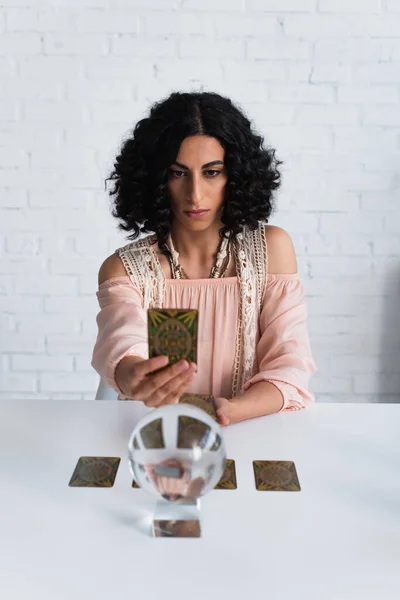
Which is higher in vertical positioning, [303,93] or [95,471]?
[303,93]

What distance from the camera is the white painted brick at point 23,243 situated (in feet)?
8.30

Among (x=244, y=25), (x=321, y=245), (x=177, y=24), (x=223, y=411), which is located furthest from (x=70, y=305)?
(x=223, y=411)

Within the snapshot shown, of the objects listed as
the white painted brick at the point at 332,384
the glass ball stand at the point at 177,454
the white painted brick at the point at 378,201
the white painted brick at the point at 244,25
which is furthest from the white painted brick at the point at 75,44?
the glass ball stand at the point at 177,454

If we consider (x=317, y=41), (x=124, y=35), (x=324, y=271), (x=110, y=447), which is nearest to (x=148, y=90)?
(x=124, y=35)

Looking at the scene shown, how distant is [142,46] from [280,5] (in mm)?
483

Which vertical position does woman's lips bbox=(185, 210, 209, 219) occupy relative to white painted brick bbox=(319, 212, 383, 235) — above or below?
above

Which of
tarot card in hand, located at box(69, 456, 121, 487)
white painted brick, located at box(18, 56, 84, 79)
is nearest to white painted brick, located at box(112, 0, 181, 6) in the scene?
white painted brick, located at box(18, 56, 84, 79)

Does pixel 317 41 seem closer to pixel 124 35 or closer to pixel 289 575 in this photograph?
pixel 124 35

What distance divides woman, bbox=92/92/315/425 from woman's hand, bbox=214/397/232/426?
0.18 m

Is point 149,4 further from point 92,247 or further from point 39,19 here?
point 92,247

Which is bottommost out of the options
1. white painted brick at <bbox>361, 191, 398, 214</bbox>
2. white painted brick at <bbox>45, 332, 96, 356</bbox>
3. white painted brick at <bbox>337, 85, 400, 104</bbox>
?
white painted brick at <bbox>45, 332, 96, 356</bbox>

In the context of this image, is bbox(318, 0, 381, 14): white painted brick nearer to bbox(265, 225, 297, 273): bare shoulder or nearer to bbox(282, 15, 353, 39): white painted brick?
bbox(282, 15, 353, 39): white painted brick

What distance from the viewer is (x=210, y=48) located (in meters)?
2.39

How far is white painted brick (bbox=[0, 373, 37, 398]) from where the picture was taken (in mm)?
2686
